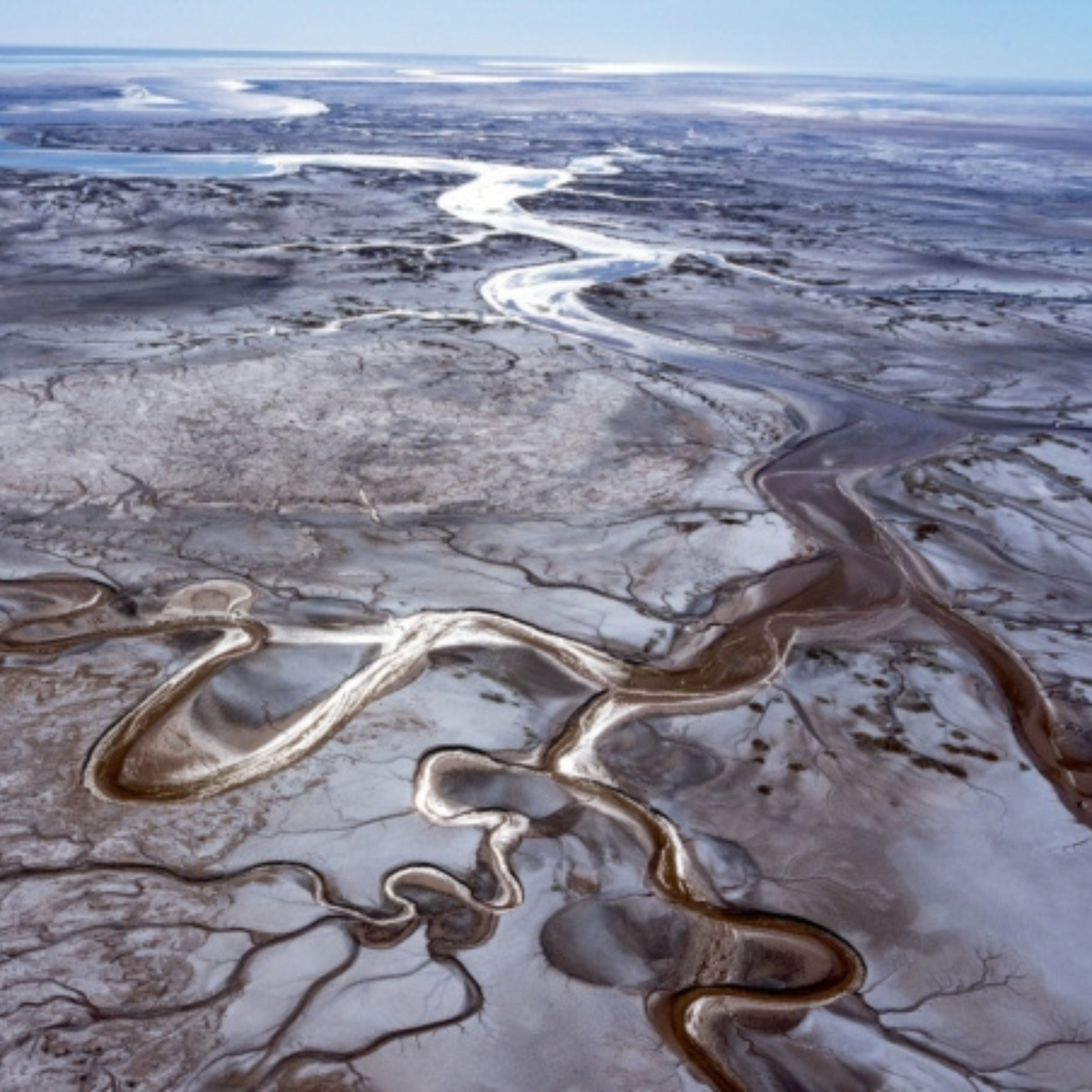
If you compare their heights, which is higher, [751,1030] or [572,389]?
[572,389]

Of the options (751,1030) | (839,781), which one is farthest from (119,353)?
(751,1030)

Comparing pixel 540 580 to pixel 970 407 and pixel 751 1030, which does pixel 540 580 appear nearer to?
pixel 751 1030

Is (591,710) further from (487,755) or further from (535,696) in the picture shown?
(487,755)

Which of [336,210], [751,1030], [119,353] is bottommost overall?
[751,1030]

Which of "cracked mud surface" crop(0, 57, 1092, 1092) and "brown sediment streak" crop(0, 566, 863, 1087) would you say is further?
"brown sediment streak" crop(0, 566, 863, 1087)

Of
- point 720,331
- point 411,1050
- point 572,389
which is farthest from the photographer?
point 720,331

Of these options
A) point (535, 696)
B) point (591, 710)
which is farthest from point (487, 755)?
point (591, 710)

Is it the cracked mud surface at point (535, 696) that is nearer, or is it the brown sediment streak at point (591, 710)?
the cracked mud surface at point (535, 696)

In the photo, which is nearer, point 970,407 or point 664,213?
point 970,407

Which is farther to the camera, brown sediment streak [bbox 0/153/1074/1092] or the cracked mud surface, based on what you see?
brown sediment streak [bbox 0/153/1074/1092]
